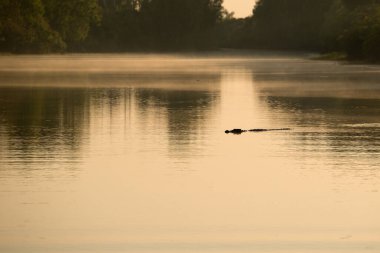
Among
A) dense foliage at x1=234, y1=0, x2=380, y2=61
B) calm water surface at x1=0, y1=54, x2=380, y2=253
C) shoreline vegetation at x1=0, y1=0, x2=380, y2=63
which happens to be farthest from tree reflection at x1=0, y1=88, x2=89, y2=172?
dense foliage at x1=234, y1=0, x2=380, y2=61

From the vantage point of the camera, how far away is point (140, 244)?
36.4ft

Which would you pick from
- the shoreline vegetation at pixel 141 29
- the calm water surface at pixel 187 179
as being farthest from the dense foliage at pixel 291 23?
the calm water surface at pixel 187 179

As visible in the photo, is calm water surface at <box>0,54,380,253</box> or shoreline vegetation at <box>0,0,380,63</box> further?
shoreline vegetation at <box>0,0,380,63</box>

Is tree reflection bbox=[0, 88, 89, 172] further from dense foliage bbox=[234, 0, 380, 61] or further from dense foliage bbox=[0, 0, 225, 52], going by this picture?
dense foliage bbox=[0, 0, 225, 52]

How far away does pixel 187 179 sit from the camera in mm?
15500

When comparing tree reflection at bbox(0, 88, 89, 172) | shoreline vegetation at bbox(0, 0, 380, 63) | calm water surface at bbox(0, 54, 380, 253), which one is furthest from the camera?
shoreline vegetation at bbox(0, 0, 380, 63)

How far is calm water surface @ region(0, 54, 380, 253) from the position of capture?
11.4 m

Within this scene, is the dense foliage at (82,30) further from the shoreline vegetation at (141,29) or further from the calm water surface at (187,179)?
the calm water surface at (187,179)

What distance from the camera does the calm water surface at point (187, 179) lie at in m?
11.4

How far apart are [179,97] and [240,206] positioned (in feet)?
73.0

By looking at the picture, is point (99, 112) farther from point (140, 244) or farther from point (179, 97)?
point (140, 244)

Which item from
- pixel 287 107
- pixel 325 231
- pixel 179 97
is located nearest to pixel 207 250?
pixel 325 231

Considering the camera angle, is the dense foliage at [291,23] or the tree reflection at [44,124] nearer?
the tree reflection at [44,124]

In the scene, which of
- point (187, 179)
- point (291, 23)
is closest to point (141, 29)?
point (291, 23)
